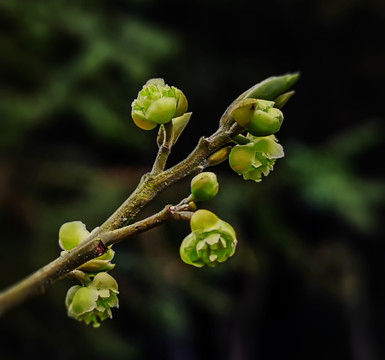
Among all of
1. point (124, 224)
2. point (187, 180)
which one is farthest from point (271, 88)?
point (187, 180)

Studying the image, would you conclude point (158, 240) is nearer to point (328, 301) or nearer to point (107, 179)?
point (107, 179)

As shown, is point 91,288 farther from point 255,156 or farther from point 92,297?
point 255,156

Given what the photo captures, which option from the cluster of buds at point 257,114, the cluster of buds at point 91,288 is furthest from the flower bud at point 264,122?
the cluster of buds at point 91,288

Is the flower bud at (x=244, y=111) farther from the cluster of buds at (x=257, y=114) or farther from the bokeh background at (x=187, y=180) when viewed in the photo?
the bokeh background at (x=187, y=180)

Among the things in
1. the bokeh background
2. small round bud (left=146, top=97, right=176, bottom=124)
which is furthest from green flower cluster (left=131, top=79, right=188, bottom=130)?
the bokeh background

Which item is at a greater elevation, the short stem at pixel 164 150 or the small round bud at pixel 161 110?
the small round bud at pixel 161 110
